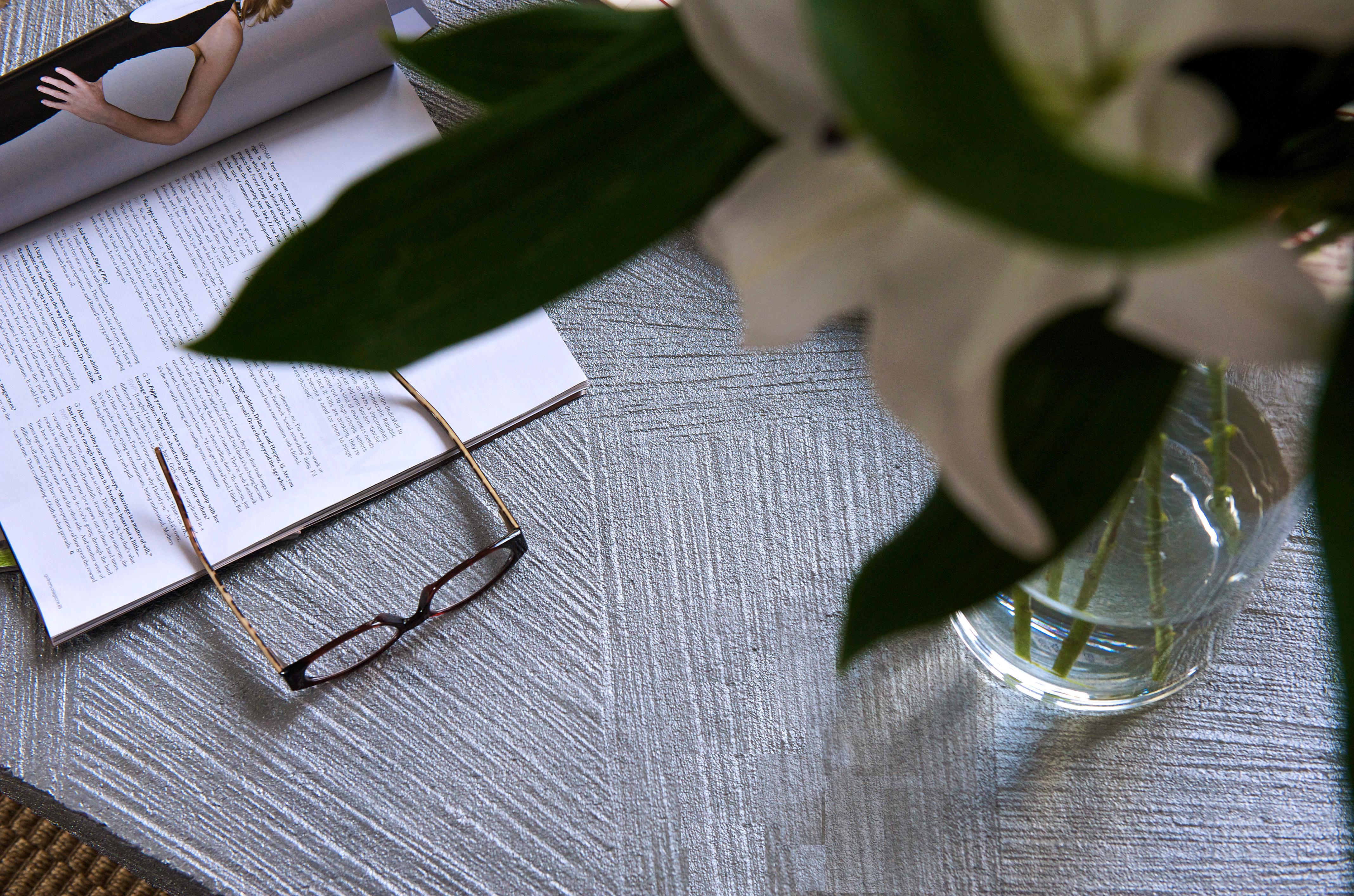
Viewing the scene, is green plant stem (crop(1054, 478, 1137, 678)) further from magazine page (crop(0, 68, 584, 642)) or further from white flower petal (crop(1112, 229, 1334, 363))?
magazine page (crop(0, 68, 584, 642))

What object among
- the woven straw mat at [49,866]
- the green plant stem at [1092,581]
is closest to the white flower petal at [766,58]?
the green plant stem at [1092,581]

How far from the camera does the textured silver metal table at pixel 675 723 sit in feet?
1.49

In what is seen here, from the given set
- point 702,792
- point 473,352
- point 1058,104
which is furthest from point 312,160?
point 1058,104

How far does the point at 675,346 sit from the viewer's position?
54cm

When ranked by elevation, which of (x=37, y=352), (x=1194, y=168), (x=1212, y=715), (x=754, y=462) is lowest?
(x=1212, y=715)

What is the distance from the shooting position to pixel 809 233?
0.53 ft

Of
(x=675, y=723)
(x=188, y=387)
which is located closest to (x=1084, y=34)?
(x=675, y=723)

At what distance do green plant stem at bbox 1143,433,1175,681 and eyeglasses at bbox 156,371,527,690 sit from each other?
0.29 m

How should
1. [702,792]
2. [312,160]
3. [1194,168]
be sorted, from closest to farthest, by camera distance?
[1194,168] → [702,792] → [312,160]

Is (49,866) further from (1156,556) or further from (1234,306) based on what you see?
(1234,306)

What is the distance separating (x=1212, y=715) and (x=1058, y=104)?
410mm

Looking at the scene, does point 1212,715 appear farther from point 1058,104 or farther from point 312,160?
point 312,160

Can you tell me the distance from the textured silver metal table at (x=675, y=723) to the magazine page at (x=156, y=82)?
0.25m

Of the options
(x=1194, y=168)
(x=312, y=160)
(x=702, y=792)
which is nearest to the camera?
(x=1194, y=168)
